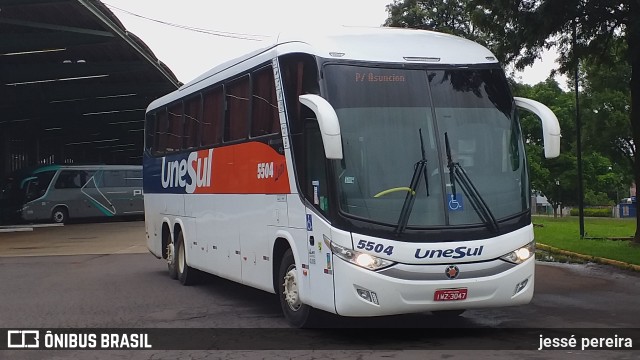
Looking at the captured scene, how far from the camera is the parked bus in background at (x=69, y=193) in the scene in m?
40.4

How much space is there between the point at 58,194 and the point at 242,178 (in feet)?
105

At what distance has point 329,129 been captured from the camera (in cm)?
781

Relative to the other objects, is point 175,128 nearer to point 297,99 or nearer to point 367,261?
point 297,99

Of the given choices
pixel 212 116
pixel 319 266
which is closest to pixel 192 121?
pixel 212 116

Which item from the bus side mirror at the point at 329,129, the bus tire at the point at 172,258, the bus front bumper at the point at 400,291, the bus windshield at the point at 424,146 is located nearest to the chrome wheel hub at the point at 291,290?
the bus front bumper at the point at 400,291

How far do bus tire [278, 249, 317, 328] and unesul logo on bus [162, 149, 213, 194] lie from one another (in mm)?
3356

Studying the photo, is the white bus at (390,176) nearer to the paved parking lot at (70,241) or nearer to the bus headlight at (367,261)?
the bus headlight at (367,261)

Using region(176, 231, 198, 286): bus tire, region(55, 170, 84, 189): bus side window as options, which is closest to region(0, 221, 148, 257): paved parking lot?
region(55, 170, 84, 189): bus side window

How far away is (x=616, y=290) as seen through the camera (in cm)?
1309

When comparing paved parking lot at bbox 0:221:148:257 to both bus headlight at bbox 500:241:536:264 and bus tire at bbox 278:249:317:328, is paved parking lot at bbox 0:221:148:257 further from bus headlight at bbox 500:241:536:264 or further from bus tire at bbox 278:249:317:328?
bus headlight at bbox 500:241:536:264

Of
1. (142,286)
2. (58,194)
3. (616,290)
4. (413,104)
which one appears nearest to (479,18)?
(616,290)

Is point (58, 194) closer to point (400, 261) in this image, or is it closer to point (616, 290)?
point (616, 290)

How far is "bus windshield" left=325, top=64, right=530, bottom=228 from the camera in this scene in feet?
27.0

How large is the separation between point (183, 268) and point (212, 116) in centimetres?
330
